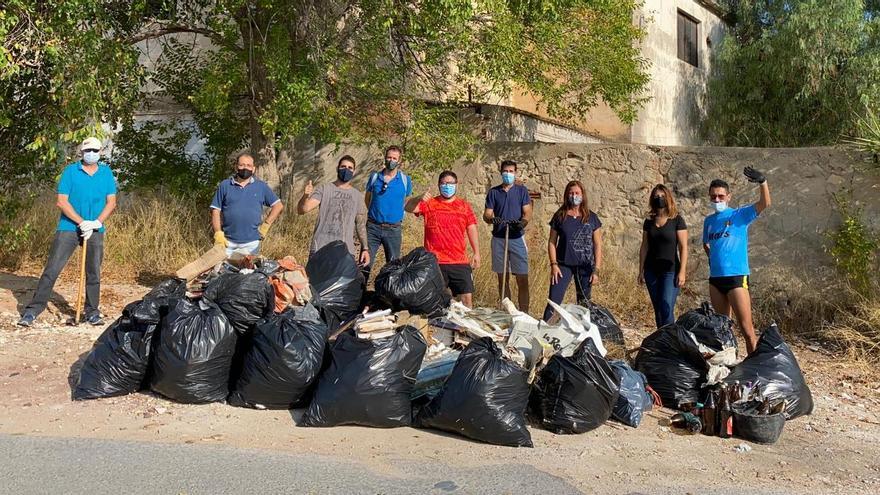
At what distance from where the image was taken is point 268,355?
5.11 metres

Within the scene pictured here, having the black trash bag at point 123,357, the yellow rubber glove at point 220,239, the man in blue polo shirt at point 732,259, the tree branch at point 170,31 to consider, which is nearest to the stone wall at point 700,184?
the man in blue polo shirt at point 732,259

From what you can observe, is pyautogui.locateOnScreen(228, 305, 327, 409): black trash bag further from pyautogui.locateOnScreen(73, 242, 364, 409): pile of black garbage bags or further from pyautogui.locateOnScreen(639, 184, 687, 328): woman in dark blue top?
pyautogui.locateOnScreen(639, 184, 687, 328): woman in dark blue top

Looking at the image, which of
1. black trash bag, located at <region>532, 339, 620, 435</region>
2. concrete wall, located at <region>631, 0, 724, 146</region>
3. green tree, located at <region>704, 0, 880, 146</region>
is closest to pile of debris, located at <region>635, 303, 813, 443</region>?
black trash bag, located at <region>532, 339, 620, 435</region>

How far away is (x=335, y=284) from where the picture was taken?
629 cm

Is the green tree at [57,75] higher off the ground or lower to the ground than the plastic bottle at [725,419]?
higher

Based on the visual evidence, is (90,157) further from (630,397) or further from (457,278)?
(630,397)

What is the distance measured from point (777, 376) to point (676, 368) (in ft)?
2.13

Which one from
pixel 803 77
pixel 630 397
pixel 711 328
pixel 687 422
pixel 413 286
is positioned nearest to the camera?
pixel 687 422

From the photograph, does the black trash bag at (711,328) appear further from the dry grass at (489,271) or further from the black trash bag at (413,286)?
the dry grass at (489,271)

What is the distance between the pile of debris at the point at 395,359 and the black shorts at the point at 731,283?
454 mm

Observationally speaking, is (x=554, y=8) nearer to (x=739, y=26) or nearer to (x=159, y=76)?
(x=159, y=76)

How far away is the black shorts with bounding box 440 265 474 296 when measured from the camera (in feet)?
23.0

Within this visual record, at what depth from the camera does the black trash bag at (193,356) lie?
5.16 meters

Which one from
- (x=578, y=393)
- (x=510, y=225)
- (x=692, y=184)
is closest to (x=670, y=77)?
(x=692, y=184)
